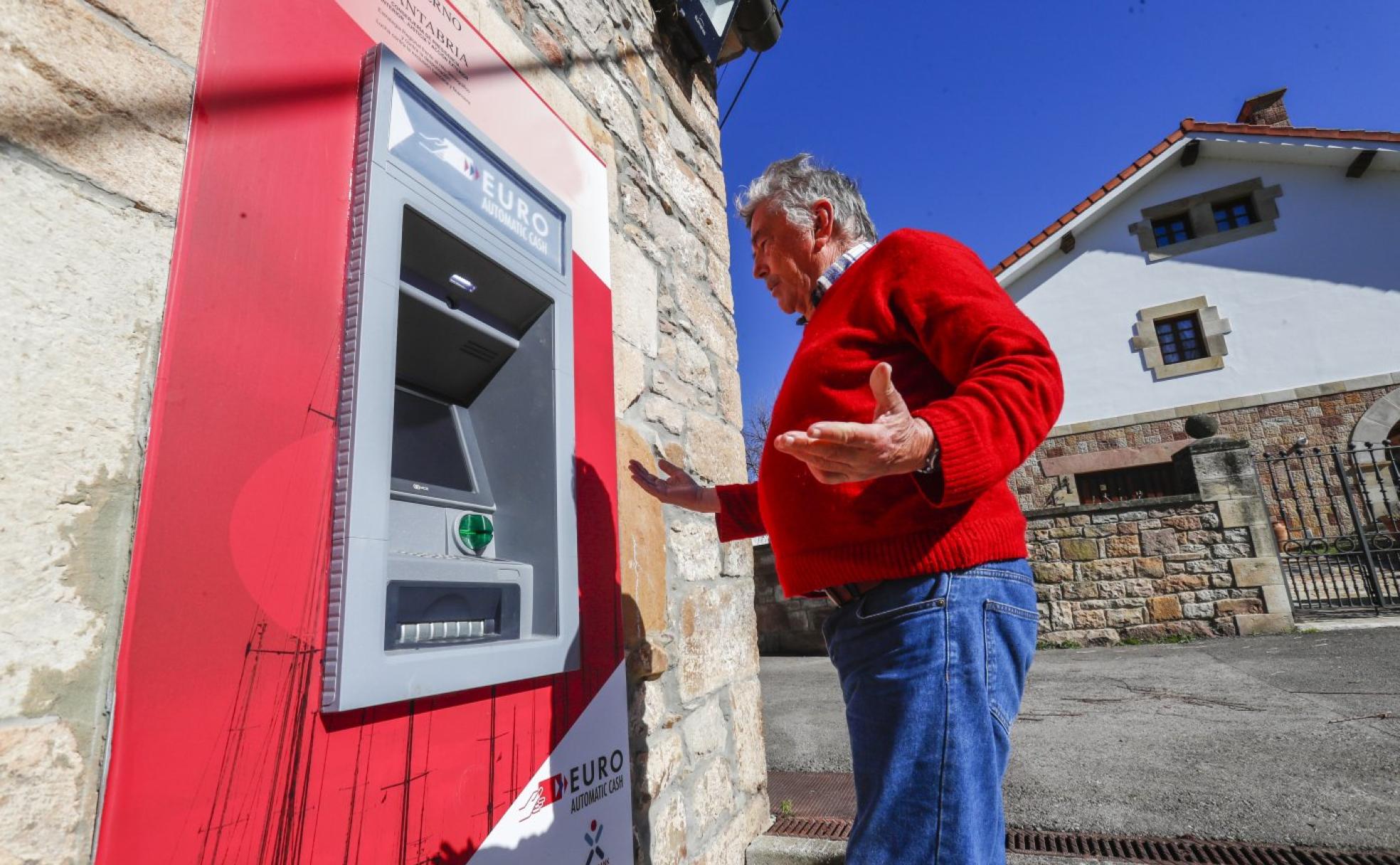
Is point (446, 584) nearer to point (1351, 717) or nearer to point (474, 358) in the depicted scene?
point (474, 358)

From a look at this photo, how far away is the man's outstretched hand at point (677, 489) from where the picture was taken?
1679 mm

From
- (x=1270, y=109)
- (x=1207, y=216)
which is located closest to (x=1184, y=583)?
(x=1207, y=216)

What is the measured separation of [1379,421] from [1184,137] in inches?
193

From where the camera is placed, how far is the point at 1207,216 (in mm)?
10977

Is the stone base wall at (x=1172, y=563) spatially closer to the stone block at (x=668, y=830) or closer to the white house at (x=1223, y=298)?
the white house at (x=1223, y=298)

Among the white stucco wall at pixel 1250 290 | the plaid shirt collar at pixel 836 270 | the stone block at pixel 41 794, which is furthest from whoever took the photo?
the white stucco wall at pixel 1250 290

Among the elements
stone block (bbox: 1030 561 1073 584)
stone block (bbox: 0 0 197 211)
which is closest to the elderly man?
stone block (bbox: 0 0 197 211)

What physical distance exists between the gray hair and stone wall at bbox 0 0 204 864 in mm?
1041

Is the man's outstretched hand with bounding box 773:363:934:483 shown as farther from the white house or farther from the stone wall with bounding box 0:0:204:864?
the white house

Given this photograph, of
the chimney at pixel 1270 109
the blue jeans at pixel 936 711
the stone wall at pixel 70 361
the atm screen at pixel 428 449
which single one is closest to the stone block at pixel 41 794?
the stone wall at pixel 70 361

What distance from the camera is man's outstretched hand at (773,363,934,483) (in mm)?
816

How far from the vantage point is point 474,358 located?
1.38m

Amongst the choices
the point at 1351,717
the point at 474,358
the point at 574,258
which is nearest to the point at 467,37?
the point at 574,258

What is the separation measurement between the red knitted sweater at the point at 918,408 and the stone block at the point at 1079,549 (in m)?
6.44
